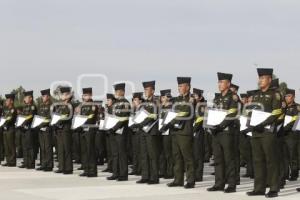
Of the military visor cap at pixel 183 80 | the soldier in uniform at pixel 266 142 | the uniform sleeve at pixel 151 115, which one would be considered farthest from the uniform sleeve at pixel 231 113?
the uniform sleeve at pixel 151 115

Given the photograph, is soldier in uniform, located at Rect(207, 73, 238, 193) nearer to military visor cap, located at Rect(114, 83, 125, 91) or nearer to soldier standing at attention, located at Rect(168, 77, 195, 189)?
soldier standing at attention, located at Rect(168, 77, 195, 189)

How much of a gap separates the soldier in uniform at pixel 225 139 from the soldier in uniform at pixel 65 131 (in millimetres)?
4429

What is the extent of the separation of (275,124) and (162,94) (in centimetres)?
448

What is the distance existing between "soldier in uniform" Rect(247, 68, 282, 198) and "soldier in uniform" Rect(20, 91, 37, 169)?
7.24 m

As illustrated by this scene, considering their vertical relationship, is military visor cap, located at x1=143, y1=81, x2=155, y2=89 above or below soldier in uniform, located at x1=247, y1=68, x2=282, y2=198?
above

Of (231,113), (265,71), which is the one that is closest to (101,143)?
(231,113)

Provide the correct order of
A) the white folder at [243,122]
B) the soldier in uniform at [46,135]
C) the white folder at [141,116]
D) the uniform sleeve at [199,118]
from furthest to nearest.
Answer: the soldier in uniform at [46,135], the uniform sleeve at [199,118], the white folder at [141,116], the white folder at [243,122]

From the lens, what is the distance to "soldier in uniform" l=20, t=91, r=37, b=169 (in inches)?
622

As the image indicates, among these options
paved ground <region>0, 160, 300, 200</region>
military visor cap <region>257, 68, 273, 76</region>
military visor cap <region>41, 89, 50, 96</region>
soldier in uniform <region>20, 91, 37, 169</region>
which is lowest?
paved ground <region>0, 160, 300, 200</region>

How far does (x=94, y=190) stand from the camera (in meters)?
10.8

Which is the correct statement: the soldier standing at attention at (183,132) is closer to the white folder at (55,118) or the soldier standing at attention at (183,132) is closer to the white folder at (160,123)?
the white folder at (160,123)

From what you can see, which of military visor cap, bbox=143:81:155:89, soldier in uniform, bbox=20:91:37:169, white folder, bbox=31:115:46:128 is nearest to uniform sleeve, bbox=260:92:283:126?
military visor cap, bbox=143:81:155:89

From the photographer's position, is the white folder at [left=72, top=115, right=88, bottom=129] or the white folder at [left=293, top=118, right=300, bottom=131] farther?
the white folder at [left=72, top=115, right=88, bottom=129]

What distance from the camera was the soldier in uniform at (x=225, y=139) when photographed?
10.8 m
